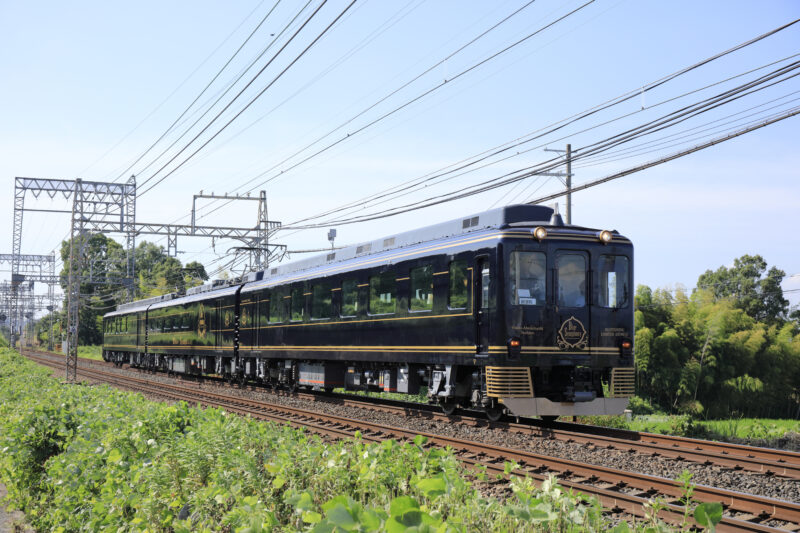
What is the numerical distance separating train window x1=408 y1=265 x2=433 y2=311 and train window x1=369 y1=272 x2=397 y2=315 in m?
0.66

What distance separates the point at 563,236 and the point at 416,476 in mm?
8292

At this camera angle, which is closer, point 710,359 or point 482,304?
point 482,304

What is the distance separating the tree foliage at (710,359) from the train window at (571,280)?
545 inches

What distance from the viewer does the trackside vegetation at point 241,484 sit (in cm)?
336

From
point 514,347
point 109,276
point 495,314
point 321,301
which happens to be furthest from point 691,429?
point 109,276

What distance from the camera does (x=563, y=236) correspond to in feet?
40.2

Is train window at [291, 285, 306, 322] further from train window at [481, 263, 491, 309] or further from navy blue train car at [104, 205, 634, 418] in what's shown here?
train window at [481, 263, 491, 309]

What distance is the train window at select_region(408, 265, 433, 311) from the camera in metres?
13.5

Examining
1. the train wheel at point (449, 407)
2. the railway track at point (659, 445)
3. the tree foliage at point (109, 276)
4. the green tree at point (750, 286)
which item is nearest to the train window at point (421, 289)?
the train wheel at point (449, 407)

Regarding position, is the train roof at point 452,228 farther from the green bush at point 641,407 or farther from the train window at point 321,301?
the green bush at point 641,407

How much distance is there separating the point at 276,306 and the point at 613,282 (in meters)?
11.0

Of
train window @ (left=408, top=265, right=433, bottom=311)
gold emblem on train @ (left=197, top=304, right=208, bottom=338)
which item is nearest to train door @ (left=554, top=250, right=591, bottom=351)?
train window @ (left=408, top=265, right=433, bottom=311)

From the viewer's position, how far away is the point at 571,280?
12320 mm

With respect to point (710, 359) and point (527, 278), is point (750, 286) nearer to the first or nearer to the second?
point (710, 359)
